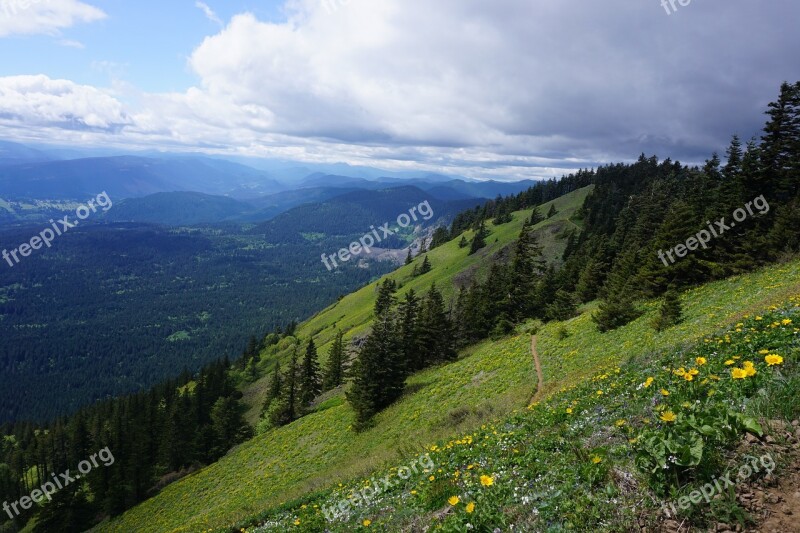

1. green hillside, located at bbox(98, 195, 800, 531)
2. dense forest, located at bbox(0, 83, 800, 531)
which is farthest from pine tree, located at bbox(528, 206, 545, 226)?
green hillside, located at bbox(98, 195, 800, 531)

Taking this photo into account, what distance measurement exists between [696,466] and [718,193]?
45894mm

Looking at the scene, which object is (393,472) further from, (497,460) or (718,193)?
(718,193)

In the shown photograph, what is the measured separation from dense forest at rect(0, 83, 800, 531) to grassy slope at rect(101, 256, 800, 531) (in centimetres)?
307

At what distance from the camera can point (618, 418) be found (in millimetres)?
8297

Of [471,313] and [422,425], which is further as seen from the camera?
[471,313]

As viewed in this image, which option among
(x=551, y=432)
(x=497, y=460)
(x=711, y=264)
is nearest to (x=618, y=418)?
(x=551, y=432)

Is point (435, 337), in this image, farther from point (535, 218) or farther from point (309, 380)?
point (535, 218)

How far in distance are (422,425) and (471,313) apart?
2984cm

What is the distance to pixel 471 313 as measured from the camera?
178 feet

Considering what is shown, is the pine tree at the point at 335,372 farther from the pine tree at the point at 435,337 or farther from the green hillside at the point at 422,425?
the pine tree at the point at 435,337

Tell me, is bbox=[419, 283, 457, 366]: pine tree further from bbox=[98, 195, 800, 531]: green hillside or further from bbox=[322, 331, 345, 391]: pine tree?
bbox=[322, 331, 345, 391]: pine tree

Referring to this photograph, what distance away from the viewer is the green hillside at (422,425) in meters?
14.8

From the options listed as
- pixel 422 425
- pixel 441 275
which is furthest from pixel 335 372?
pixel 441 275

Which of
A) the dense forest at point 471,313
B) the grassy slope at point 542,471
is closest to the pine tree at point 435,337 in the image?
the dense forest at point 471,313
